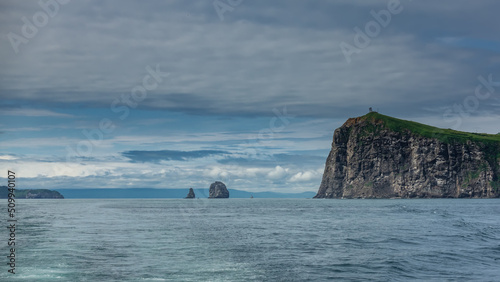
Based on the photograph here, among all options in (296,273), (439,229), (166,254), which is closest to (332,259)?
(296,273)

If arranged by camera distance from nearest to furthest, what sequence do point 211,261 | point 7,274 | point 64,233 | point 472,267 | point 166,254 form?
point 7,274 < point 472,267 < point 211,261 < point 166,254 < point 64,233

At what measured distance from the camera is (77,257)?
149 ft

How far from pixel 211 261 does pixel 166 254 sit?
5999 mm

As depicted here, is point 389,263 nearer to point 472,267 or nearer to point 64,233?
→ point 472,267

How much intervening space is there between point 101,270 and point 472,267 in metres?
30.7

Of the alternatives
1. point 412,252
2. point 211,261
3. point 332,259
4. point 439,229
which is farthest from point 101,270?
point 439,229

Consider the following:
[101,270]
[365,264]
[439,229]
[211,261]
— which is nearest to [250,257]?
[211,261]

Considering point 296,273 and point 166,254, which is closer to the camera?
point 296,273

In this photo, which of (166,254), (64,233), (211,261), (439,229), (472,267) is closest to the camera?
(472,267)

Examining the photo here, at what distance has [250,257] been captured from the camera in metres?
46.1

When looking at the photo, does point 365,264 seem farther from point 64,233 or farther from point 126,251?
point 64,233

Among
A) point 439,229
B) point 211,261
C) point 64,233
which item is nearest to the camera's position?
point 211,261

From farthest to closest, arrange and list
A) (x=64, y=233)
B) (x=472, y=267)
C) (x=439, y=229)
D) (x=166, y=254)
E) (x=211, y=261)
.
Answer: (x=439, y=229), (x=64, y=233), (x=166, y=254), (x=211, y=261), (x=472, y=267)

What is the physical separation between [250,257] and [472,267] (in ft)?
64.2
